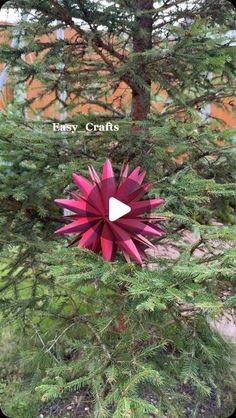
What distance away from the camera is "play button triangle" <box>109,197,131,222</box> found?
33.3 inches

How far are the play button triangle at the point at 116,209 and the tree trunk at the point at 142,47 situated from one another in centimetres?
51

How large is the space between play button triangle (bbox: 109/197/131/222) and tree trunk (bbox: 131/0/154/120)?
506 millimetres

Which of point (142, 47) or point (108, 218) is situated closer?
point (108, 218)

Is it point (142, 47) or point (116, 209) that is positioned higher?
point (142, 47)

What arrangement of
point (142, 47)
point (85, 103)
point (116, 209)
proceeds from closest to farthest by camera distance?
point (116, 209)
point (142, 47)
point (85, 103)

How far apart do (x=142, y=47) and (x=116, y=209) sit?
2.23 feet

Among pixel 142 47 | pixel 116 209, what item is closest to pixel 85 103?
pixel 142 47

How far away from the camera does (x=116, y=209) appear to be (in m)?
0.85

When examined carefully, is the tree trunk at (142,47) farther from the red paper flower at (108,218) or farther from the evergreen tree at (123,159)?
the red paper flower at (108,218)

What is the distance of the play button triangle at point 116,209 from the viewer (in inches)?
33.3

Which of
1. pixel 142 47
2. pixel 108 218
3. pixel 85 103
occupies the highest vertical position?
pixel 142 47

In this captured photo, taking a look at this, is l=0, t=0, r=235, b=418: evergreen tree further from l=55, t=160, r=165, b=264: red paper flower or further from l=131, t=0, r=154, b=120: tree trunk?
l=55, t=160, r=165, b=264: red paper flower

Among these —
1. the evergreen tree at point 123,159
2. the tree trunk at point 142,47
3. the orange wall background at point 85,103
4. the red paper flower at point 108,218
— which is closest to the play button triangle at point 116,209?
the red paper flower at point 108,218

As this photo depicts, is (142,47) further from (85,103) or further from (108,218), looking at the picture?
(108,218)
